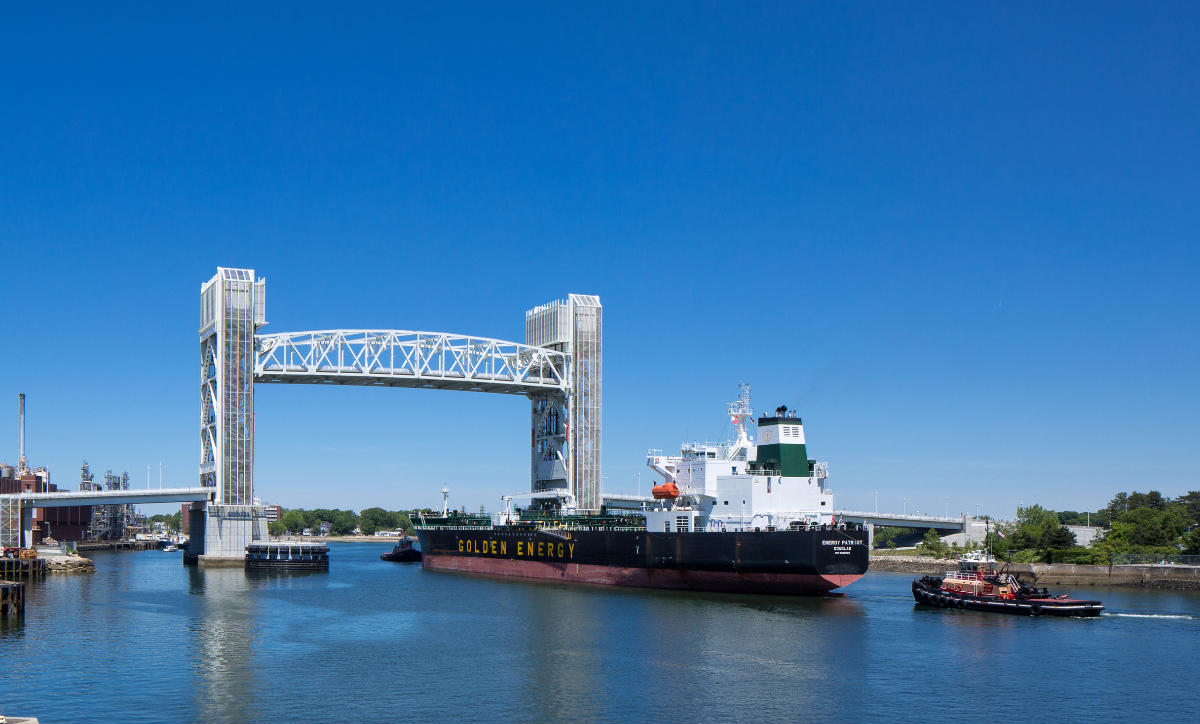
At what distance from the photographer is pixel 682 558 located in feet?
163

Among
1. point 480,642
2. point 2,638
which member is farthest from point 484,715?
point 2,638

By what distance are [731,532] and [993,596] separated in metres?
10.9

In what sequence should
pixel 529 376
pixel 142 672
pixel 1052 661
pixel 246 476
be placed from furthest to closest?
pixel 529 376
pixel 246 476
pixel 1052 661
pixel 142 672

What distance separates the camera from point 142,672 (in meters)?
29.5

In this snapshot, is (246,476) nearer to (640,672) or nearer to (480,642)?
(480,642)

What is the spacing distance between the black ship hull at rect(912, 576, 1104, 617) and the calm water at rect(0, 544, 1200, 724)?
2.32 ft

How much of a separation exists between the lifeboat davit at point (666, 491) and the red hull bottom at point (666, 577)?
3430 millimetres

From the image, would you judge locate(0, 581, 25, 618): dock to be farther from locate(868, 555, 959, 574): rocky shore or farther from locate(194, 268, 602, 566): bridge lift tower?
locate(868, 555, 959, 574): rocky shore

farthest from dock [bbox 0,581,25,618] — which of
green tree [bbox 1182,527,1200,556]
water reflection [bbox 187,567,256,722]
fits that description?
green tree [bbox 1182,527,1200,556]

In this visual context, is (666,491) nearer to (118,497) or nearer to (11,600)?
(11,600)

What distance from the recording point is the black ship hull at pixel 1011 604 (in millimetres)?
41938

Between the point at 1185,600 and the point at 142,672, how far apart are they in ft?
150

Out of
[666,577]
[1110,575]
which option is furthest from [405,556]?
[1110,575]

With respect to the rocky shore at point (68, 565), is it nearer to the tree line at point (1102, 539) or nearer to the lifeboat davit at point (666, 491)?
the lifeboat davit at point (666, 491)
